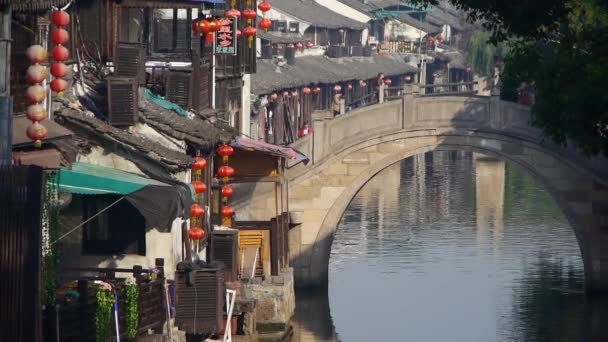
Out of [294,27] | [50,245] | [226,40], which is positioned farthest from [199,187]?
[294,27]

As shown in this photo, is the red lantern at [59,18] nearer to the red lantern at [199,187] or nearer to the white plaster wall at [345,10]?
the red lantern at [199,187]

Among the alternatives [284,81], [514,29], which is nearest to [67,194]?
[514,29]

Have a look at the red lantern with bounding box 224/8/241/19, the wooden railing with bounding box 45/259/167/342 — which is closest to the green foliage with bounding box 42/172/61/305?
the wooden railing with bounding box 45/259/167/342

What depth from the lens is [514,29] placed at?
1049 inches

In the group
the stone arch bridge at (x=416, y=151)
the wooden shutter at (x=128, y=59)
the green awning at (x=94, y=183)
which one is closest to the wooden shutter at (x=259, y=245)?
the wooden shutter at (x=128, y=59)

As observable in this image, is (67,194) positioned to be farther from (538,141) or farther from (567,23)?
(538,141)

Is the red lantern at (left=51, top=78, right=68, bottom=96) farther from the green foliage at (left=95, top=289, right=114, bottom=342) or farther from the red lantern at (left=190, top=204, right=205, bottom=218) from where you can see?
the red lantern at (left=190, top=204, right=205, bottom=218)

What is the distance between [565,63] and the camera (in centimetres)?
2530

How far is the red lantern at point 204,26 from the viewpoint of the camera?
3581 cm

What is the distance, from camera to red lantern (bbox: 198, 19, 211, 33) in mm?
35812

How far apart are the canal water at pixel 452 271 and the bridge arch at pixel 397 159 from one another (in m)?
1.03

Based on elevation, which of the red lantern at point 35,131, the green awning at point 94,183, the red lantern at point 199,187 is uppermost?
the red lantern at point 35,131

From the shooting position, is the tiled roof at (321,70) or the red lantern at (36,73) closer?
the red lantern at (36,73)

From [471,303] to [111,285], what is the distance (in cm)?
2060
